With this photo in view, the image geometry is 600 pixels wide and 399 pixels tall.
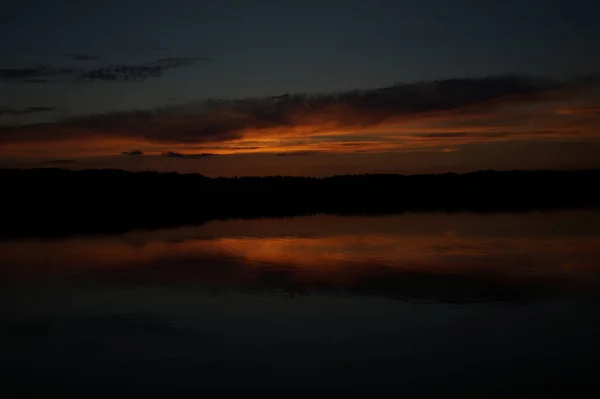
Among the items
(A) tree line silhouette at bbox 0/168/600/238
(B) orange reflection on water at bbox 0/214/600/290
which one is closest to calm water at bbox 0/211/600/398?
(B) orange reflection on water at bbox 0/214/600/290

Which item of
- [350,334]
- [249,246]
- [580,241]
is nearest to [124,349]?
[350,334]

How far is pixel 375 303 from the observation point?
36.7 ft

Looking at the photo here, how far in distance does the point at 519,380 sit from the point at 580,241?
12951 millimetres

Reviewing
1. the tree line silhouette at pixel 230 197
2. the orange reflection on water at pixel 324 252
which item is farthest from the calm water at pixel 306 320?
the tree line silhouette at pixel 230 197

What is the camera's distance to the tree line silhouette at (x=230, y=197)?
110ft

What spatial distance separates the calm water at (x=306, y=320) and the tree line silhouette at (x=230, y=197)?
11525 mm

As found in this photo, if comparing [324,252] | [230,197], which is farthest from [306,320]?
[230,197]

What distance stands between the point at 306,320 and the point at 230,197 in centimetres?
4469

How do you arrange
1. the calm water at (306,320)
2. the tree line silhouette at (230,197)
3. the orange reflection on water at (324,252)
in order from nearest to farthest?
1. the calm water at (306,320)
2. the orange reflection on water at (324,252)
3. the tree line silhouette at (230,197)

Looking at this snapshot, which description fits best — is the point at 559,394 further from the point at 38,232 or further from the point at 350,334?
the point at 38,232

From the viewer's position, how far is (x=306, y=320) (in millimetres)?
10188

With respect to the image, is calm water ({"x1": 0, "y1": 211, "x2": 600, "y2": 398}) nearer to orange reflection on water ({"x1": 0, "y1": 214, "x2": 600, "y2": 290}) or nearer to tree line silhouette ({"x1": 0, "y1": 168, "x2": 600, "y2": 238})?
orange reflection on water ({"x1": 0, "y1": 214, "x2": 600, "y2": 290})

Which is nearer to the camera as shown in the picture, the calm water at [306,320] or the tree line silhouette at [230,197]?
the calm water at [306,320]

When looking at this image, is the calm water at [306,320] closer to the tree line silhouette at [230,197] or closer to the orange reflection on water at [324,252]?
the orange reflection on water at [324,252]
